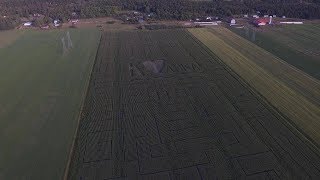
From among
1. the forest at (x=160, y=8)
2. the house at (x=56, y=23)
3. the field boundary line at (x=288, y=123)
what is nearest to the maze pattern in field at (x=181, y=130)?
the field boundary line at (x=288, y=123)

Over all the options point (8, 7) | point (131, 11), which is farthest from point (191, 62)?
point (8, 7)

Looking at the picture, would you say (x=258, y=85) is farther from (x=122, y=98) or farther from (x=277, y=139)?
(x=122, y=98)

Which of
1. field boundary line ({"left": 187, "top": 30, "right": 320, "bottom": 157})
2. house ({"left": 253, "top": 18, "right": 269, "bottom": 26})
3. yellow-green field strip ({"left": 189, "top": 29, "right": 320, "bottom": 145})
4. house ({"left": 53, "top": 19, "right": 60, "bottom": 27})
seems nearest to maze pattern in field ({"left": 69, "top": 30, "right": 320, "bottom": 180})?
field boundary line ({"left": 187, "top": 30, "right": 320, "bottom": 157})

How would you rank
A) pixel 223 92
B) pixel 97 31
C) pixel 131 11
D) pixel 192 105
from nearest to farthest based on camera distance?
pixel 192 105 < pixel 223 92 < pixel 97 31 < pixel 131 11

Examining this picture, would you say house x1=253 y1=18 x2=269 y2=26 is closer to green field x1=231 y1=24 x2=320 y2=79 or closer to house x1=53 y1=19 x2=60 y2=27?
green field x1=231 y1=24 x2=320 y2=79

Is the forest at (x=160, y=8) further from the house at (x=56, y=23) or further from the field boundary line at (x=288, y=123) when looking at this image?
the field boundary line at (x=288, y=123)

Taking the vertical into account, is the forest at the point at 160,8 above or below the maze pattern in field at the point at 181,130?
above
